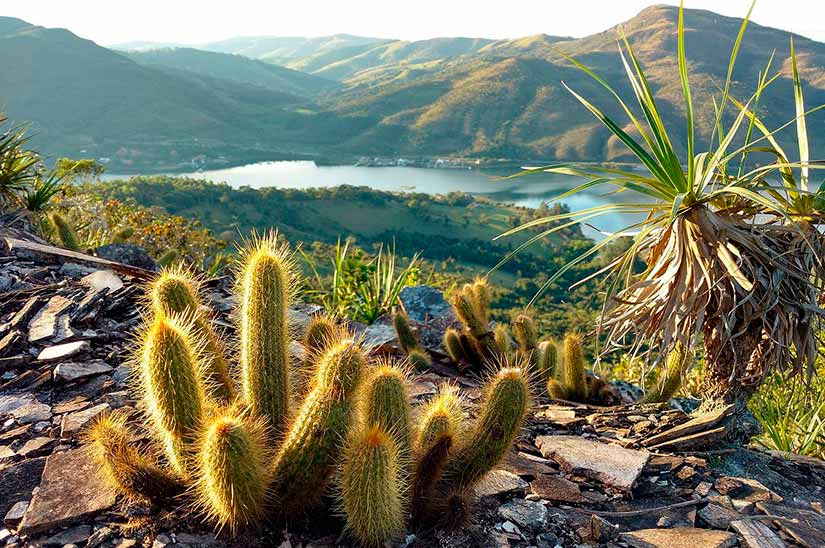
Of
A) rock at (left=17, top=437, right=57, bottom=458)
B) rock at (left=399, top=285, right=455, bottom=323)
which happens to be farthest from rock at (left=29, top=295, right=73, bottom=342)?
rock at (left=399, top=285, right=455, bottom=323)

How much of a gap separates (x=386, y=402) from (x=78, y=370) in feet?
7.52

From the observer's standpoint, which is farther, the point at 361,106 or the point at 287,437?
the point at 361,106

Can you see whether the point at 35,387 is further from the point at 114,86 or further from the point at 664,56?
the point at 664,56

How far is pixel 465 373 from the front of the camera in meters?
5.55

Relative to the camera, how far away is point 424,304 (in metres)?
6.92

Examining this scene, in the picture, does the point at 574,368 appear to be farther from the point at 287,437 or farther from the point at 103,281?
the point at 103,281

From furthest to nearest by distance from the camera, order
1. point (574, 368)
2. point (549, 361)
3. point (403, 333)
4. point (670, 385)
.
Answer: point (403, 333) < point (549, 361) < point (574, 368) < point (670, 385)

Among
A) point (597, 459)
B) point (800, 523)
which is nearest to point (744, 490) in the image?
point (800, 523)

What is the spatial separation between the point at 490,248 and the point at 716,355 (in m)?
48.8

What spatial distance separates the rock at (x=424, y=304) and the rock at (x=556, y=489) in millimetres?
3529

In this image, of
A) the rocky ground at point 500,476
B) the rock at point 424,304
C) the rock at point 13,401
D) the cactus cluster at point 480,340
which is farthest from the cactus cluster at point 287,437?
the rock at point 424,304

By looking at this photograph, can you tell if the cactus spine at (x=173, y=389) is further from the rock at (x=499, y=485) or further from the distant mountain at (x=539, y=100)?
the distant mountain at (x=539, y=100)

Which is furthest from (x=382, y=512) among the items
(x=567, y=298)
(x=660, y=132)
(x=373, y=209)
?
(x=373, y=209)

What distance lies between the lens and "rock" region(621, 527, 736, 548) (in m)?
2.67
